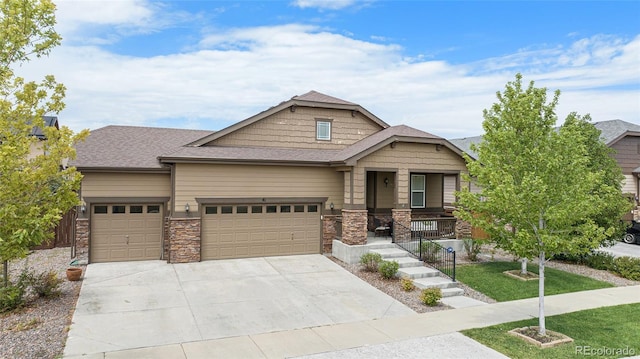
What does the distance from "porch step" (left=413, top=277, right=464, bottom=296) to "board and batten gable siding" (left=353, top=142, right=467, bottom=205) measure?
395cm

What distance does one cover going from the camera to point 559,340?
325 inches

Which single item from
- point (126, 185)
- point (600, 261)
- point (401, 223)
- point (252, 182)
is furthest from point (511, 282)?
point (126, 185)

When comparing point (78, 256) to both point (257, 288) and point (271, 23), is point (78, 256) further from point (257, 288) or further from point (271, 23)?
point (271, 23)

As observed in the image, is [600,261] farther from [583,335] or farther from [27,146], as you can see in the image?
[27,146]

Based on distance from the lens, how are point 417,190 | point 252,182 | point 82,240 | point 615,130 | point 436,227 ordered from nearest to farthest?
1. point 82,240
2. point 252,182
3. point 436,227
4. point 417,190
5. point 615,130

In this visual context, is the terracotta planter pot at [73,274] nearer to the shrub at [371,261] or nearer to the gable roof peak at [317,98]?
the shrub at [371,261]

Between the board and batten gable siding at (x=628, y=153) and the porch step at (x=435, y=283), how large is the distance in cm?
2043

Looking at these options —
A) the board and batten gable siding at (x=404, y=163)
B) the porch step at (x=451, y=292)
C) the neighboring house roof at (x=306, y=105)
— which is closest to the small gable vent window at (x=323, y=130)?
the neighboring house roof at (x=306, y=105)

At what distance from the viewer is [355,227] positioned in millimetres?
15328

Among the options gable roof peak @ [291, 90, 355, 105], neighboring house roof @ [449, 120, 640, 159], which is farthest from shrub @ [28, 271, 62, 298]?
neighboring house roof @ [449, 120, 640, 159]

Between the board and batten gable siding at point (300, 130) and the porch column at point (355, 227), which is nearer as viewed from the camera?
the porch column at point (355, 227)

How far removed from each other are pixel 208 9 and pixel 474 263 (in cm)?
1316

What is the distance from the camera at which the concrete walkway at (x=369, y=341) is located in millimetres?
7406

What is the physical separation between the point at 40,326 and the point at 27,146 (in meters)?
3.78
